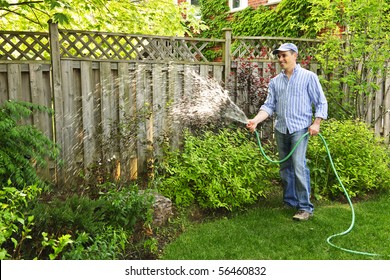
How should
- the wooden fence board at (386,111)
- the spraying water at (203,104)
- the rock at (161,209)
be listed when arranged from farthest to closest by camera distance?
the wooden fence board at (386,111)
the spraying water at (203,104)
the rock at (161,209)

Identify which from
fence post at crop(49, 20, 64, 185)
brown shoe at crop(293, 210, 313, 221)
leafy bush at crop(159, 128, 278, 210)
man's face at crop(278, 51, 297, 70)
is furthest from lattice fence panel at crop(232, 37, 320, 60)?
brown shoe at crop(293, 210, 313, 221)

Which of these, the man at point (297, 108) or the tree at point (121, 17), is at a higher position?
the tree at point (121, 17)

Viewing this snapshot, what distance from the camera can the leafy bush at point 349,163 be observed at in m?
5.53

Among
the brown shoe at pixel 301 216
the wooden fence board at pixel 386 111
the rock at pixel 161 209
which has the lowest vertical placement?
the brown shoe at pixel 301 216

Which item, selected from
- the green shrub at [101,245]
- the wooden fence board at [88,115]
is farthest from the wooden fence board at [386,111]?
the green shrub at [101,245]

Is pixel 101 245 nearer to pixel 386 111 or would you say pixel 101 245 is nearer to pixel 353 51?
pixel 353 51

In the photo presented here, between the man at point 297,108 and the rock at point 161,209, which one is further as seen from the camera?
the man at point 297,108

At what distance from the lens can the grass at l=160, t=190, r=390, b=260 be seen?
3.91 metres

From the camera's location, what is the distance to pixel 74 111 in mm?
5559

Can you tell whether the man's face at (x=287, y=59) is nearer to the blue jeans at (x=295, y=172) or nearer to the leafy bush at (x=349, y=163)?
the blue jeans at (x=295, y=172)

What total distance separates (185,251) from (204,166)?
130cm

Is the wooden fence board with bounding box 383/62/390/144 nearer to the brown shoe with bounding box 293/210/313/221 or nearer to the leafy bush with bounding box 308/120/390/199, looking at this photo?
the leafy bush with bounding box 308/120/390/199

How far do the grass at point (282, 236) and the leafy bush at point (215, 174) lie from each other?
257 millimetres

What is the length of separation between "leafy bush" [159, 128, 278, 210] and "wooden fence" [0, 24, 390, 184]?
64 centimetres
